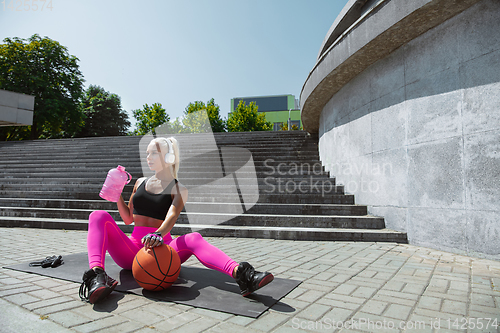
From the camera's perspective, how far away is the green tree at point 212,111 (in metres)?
48.6

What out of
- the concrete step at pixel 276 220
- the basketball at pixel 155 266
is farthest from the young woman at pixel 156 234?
the concrete step at pixel 276 220

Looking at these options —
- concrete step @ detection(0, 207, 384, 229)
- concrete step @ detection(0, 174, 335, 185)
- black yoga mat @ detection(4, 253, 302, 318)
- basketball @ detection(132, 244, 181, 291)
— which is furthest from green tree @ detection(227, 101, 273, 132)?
basketball @ detection(132, 244, 181, 291)

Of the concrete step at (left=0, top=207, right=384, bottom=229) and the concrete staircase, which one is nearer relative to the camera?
the concrete step at (left=0, top=207, right=384, bottom=229)

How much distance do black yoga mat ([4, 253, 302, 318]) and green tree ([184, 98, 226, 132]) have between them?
45.4m

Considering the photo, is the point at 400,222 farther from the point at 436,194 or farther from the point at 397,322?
the point at 397,322

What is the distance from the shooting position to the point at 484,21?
4.53 meters

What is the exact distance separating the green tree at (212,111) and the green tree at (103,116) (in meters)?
11.1

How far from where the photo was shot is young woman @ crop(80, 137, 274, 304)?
2609 mm

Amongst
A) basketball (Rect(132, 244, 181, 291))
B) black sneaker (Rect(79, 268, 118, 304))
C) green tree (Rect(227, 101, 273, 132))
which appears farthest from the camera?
green tree (Rect(227, 101, 273, 132))

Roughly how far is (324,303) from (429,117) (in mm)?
4166

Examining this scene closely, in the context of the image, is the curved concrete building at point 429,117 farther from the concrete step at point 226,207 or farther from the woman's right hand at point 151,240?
the woman's right hand at point 151,240

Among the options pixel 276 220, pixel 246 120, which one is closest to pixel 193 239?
pixel 276 220

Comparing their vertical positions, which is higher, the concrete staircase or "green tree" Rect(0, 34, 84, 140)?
"green tree" Rect(0, 34, 84, 140)

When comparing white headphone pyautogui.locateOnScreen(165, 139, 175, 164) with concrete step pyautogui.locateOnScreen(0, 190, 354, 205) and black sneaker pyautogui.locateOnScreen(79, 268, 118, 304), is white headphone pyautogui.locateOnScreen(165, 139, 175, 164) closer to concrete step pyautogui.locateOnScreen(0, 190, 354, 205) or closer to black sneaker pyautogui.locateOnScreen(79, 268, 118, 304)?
black sneaker pyautogui.locateOnScreen(79, 268, 118, 304)
